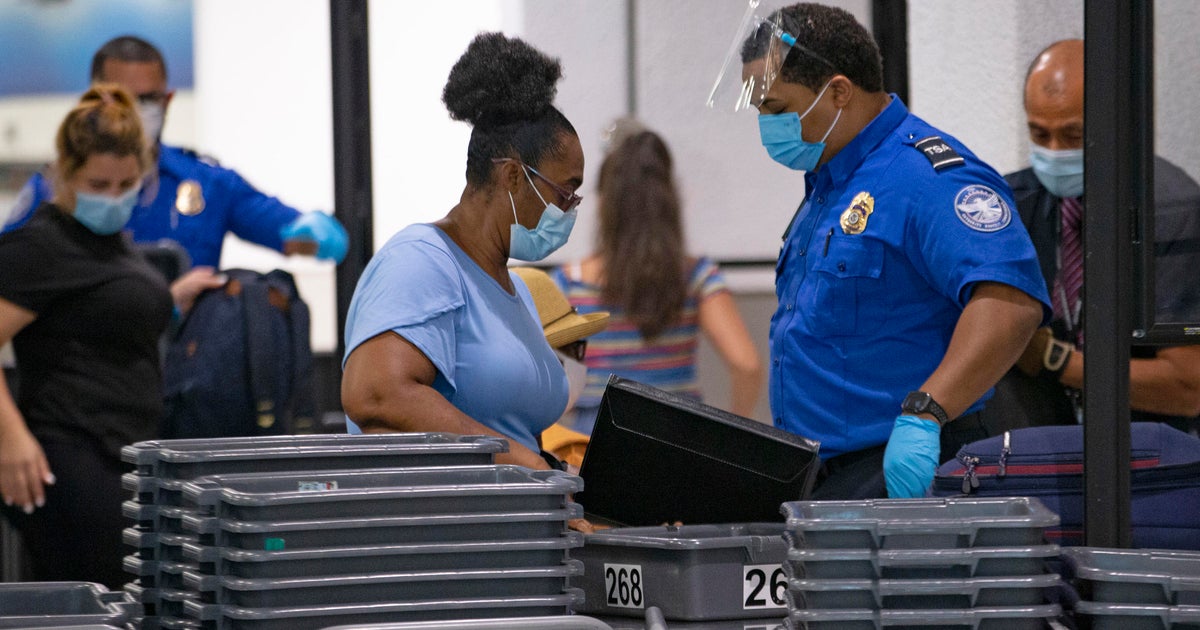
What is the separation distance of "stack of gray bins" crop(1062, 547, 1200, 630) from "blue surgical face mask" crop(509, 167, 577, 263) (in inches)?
44.8

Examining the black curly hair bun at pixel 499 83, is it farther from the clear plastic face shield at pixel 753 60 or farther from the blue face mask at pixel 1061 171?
the blue face mask at pixel 1061 171

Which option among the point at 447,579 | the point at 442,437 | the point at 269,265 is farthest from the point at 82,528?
the point at 447,579

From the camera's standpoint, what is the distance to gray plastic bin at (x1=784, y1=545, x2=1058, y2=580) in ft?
5.21

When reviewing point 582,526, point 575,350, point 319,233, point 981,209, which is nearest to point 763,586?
point 582,526

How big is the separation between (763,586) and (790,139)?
3.62 feet

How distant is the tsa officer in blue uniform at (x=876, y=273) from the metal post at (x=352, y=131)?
2205 millimetres

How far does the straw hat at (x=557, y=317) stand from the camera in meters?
2.95

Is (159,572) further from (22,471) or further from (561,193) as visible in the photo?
(22,471)

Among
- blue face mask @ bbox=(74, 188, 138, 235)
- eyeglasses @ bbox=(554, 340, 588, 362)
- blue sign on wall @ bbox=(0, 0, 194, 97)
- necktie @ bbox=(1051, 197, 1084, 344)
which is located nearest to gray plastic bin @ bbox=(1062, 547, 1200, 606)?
eyeglasses @ bbox=(554, 340, 588, 362)

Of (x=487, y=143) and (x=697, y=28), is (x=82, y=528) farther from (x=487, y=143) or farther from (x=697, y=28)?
(x=697, y=28)

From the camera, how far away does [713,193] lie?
5148 mm

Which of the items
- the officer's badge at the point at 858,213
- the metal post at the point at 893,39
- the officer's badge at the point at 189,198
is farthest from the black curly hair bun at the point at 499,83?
the metal post at the point at 893,39

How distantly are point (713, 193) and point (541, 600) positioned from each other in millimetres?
3590

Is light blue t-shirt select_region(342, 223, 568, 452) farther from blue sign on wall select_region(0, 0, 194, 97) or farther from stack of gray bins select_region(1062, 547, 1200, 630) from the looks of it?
blue sign on wall select_region(0, 0, 194, 97)
